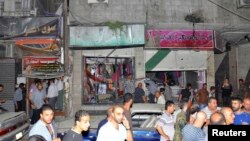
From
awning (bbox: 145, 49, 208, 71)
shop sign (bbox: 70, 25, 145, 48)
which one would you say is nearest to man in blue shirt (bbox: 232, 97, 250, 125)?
shop sign (bbox: 70, 25, 145, 48)

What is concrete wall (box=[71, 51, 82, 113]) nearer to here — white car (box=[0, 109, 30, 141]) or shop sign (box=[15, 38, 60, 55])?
shop sign (box=[15, 38, 60, 55])

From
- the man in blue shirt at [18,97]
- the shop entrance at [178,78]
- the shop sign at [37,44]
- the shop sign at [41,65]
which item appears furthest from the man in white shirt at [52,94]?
the shop entrance at [178,78]

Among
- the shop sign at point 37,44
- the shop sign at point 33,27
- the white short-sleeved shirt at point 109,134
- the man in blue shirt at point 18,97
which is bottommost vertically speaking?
the man in blue shirt at point 18,97

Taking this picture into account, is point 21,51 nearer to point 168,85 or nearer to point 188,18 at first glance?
point 168,85

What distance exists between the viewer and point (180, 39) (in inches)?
696

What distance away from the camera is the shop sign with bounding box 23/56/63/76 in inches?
634

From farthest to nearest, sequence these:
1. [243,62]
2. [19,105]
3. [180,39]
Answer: [243,62]
[180,39]
[19,105]

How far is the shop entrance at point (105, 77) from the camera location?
18.2m

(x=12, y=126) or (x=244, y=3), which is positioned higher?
(x=244, y=3)

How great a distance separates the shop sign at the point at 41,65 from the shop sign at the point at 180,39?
4.09 metres

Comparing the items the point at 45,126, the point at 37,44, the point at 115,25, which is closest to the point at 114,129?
the point at 45,126

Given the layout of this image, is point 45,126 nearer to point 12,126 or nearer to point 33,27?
point 12,126

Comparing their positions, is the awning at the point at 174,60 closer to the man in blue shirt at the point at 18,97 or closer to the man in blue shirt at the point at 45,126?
the man in blue shirt at the point at 18,97

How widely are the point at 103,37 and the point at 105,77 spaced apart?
6.67 feet
